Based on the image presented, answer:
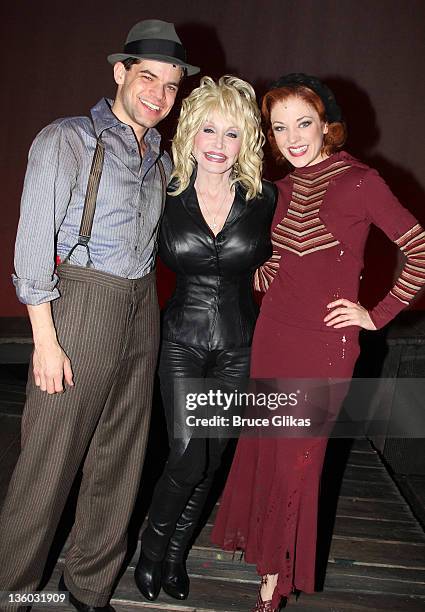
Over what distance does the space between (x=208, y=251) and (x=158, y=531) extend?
104 centimetres

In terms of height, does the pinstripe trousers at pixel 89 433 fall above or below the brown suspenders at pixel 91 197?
below

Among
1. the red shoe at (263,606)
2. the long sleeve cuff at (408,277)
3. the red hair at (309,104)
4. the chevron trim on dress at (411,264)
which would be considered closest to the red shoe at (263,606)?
the red shoe at (263,606)

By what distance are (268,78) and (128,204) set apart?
10.4 ft

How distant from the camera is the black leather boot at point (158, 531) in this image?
2421 mm

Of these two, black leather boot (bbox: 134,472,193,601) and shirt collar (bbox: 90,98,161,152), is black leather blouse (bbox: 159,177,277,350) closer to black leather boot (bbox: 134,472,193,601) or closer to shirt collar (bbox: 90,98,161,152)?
shirt collar (bbox: 90,98,161,152)

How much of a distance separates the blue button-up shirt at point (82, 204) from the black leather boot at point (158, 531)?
0.81 meters

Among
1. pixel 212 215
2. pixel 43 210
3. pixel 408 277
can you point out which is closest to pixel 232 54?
pixel 212 215

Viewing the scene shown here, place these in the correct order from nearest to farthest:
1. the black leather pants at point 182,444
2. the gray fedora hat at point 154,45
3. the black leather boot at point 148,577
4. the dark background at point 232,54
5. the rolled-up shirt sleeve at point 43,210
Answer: the rolled-up shirt sleeve at point 43,210
the gray fedora hat at point 154,45
the black leather pants at point 182,444
the black leather boot at point 148,577
the dark background at point 232,54

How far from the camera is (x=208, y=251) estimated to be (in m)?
2.30

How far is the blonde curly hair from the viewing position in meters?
2.26

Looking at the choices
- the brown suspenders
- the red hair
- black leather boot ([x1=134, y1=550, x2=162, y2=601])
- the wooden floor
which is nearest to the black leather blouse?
the red hair

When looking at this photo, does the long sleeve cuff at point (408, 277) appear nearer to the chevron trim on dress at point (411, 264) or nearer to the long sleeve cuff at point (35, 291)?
the chevron trim on dress at point (411, 264)

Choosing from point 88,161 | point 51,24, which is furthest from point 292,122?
point 51,24

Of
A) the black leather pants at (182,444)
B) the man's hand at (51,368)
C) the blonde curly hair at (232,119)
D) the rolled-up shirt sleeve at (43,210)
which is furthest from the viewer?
the black leather pants at (182,444)
